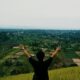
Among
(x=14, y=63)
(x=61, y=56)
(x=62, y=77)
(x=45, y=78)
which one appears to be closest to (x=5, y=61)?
(x=14, y=63)

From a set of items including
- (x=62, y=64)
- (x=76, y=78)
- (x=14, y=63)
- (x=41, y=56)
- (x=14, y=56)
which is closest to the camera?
(x=41, y=56)

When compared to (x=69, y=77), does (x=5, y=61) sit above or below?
below

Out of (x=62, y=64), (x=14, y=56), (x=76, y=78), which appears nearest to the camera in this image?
(x=76, y=78)

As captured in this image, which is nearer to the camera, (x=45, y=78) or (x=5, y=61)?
(x=45, y=78)

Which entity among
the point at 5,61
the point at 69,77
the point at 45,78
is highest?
the point at 45,78

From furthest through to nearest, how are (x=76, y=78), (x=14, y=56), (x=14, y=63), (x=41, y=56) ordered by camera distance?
(x=14, y=56) < (x=14, y=63) < (x=76, y=78) < (x=41, y=56)

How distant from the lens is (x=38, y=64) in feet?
19.6

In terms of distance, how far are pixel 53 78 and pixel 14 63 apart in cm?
2286

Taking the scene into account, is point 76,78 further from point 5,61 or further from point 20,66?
point 5,61

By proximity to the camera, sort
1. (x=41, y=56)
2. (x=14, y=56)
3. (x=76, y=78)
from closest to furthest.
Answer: (x=41, y=56) → (x=76, y=78) → (x=14, y=56)

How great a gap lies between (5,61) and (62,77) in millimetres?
24354

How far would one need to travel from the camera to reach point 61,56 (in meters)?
37.6

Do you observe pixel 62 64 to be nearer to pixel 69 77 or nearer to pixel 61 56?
pixel 61 56

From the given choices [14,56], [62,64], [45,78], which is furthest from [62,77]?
[14,56]
